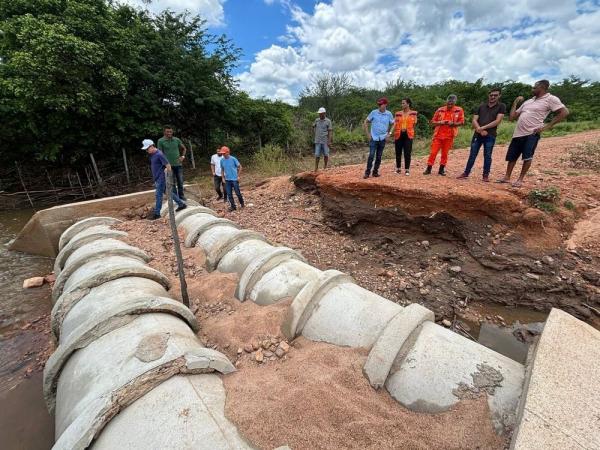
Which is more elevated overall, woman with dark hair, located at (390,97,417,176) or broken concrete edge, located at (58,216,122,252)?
woman with dark hair, located at (390,97,417,176)

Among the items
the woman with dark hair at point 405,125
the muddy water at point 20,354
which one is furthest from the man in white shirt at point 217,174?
the woman with dark hair at point 405,125

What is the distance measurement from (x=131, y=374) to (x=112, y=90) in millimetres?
11075

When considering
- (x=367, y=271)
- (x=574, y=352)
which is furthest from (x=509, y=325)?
(x=574, y=352)

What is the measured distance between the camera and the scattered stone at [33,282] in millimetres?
5574

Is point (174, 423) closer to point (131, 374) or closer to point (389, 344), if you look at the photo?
point (131, 374)

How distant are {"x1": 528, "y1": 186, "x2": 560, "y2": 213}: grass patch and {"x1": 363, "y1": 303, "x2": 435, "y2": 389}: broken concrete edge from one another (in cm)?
385

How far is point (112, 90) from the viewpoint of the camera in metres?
10.0

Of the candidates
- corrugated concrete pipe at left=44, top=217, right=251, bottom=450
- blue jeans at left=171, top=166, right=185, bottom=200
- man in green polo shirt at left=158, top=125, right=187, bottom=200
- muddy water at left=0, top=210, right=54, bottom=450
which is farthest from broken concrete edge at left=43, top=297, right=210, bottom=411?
blue jeans at left=171, top=166, right=185, bottom=200

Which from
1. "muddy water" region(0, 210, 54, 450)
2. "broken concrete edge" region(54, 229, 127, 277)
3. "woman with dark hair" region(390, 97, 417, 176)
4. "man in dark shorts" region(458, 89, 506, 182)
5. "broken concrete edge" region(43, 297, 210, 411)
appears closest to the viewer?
"broken concrete edge" region(43, 297, 210, 411)

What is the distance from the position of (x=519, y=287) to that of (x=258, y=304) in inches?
137

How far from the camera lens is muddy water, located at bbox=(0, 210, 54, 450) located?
9.75 ft

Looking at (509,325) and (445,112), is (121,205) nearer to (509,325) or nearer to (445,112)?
(445,112)

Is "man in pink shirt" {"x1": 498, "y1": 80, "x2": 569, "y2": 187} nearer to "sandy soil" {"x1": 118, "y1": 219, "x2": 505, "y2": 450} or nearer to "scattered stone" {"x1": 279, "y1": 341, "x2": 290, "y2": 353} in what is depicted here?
"sandy soil" {"x1": 118, "y1": 219, "x2": 505, "y2": 450}

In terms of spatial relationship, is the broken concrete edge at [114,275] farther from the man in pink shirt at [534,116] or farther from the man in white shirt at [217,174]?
the man in pink shirt at [534,116]
